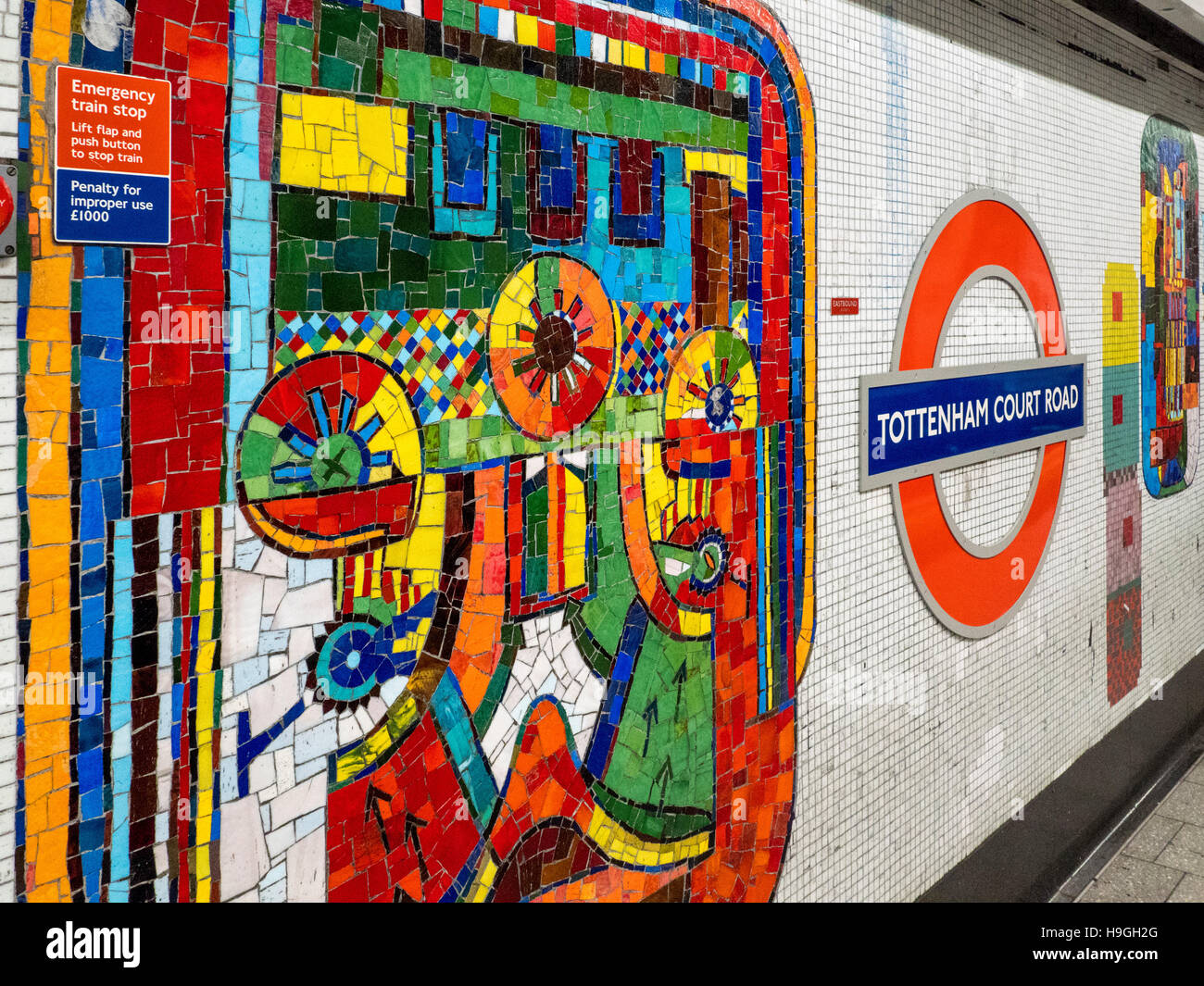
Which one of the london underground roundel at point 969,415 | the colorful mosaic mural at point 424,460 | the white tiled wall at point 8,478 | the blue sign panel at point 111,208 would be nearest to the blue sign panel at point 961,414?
the london underground roundel at point 969,415

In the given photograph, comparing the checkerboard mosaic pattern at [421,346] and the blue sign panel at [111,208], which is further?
the checkerboard mosaic pattern at [421,346]

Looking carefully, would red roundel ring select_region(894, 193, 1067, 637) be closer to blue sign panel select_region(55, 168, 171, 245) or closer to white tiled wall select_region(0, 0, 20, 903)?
blue sign panel select_region(55, 168, 171, 245)

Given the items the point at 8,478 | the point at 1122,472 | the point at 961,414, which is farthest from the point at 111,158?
the point at 1122,472

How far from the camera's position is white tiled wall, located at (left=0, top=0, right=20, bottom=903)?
105 centimetres

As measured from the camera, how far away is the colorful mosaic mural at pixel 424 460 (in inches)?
45.5

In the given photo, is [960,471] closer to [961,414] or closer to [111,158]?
[961,414]

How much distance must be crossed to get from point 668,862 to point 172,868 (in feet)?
3.18

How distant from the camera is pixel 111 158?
3.69 ft

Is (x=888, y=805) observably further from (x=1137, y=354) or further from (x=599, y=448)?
(x=1137, y=354)

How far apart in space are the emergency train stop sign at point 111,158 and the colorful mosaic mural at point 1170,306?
3.72 meters

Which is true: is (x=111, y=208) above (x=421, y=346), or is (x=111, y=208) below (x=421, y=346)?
above

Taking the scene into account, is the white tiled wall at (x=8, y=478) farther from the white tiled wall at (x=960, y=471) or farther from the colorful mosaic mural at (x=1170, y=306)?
the colorful mosaic mural at (x=1170, y=306)

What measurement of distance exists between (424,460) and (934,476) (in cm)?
159
